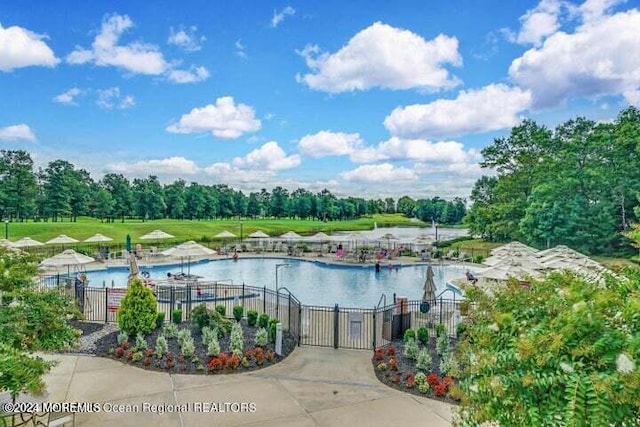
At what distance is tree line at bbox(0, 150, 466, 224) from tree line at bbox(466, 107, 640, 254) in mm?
→ 51352

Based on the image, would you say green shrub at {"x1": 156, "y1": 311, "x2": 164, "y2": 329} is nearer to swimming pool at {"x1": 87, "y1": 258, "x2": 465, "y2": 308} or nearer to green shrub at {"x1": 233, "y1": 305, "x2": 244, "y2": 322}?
green shrub at {"x1": 233, "y1": 305, "x2": 244, "y2": 322}

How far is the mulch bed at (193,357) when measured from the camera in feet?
29.8

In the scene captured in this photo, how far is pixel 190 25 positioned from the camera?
19.4 meters

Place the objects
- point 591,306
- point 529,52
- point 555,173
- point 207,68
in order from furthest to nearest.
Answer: point 555,173 < point 207,68 < point 529,52 < point 591,306

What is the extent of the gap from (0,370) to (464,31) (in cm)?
2031

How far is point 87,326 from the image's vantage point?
12680 millimetres

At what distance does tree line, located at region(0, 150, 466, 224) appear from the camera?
54094mm

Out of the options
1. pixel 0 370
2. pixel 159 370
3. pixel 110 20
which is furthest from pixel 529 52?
pixel 0 370

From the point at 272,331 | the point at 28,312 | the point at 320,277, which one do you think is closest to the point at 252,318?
the point at 272,331

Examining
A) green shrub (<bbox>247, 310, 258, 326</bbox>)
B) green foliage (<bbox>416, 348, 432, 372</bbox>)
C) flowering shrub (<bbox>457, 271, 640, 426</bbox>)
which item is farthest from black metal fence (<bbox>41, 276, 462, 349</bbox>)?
flowering shrub (<bbox>457, 271, 640, 426</bbox>)

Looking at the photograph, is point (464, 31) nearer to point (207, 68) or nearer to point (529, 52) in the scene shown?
point (529, 52)

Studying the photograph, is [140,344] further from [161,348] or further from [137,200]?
[137,200]

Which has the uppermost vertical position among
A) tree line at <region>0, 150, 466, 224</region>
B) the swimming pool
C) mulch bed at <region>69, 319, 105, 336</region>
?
tree line at <region>0, 150, 466, 224</region>

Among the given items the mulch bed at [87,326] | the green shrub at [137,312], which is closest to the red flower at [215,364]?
the green shrub at [137,312]
